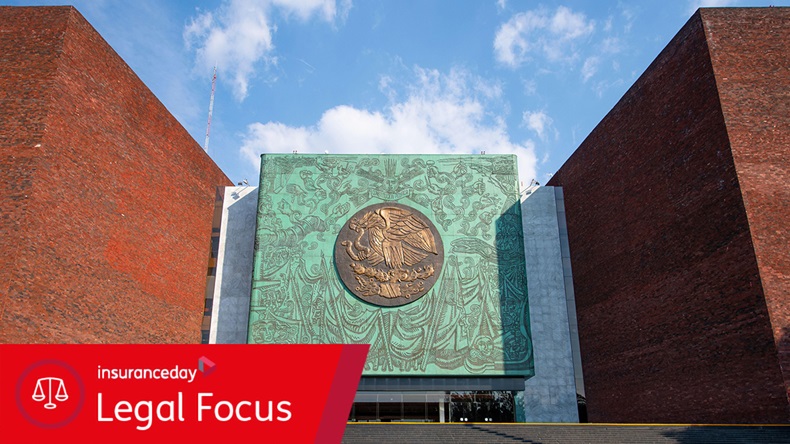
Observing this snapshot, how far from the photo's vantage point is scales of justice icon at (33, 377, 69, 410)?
546 cm

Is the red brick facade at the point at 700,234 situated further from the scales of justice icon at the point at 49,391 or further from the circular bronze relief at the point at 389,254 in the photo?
the scales of justice icon at the point at 49,391

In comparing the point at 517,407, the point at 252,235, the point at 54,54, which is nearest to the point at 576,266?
the point at 517,407

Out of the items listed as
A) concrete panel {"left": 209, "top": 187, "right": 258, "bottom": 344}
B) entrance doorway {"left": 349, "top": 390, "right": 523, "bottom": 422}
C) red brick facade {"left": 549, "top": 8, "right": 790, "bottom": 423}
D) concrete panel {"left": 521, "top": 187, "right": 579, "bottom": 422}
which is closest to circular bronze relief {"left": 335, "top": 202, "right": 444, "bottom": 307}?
entrance doorway {"left": 349, "top": 390, "right": 523, "bottom": 422}

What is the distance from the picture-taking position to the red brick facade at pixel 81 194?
16.6 m

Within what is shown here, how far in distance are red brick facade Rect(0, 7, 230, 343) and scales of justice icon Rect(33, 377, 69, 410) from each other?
1178 cm

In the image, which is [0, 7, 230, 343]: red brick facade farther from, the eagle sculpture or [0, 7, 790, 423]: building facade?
the eagle sculpture

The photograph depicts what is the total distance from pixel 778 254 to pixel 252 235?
→ 21.5 meters

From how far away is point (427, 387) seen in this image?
2348cm

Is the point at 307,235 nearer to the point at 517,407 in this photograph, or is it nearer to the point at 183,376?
the point at 517,407

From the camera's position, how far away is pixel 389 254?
80.6 feet

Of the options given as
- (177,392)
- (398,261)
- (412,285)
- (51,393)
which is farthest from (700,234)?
(51,393)

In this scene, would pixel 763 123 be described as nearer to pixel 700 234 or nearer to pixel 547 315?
pixel 700 234

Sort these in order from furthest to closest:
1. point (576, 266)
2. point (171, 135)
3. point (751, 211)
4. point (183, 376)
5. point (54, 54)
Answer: point (576, 266), point (171, 135), point (54, 54), point (751, 211), point (183, 376)

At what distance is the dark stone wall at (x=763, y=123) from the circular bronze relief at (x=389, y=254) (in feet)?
39.2
